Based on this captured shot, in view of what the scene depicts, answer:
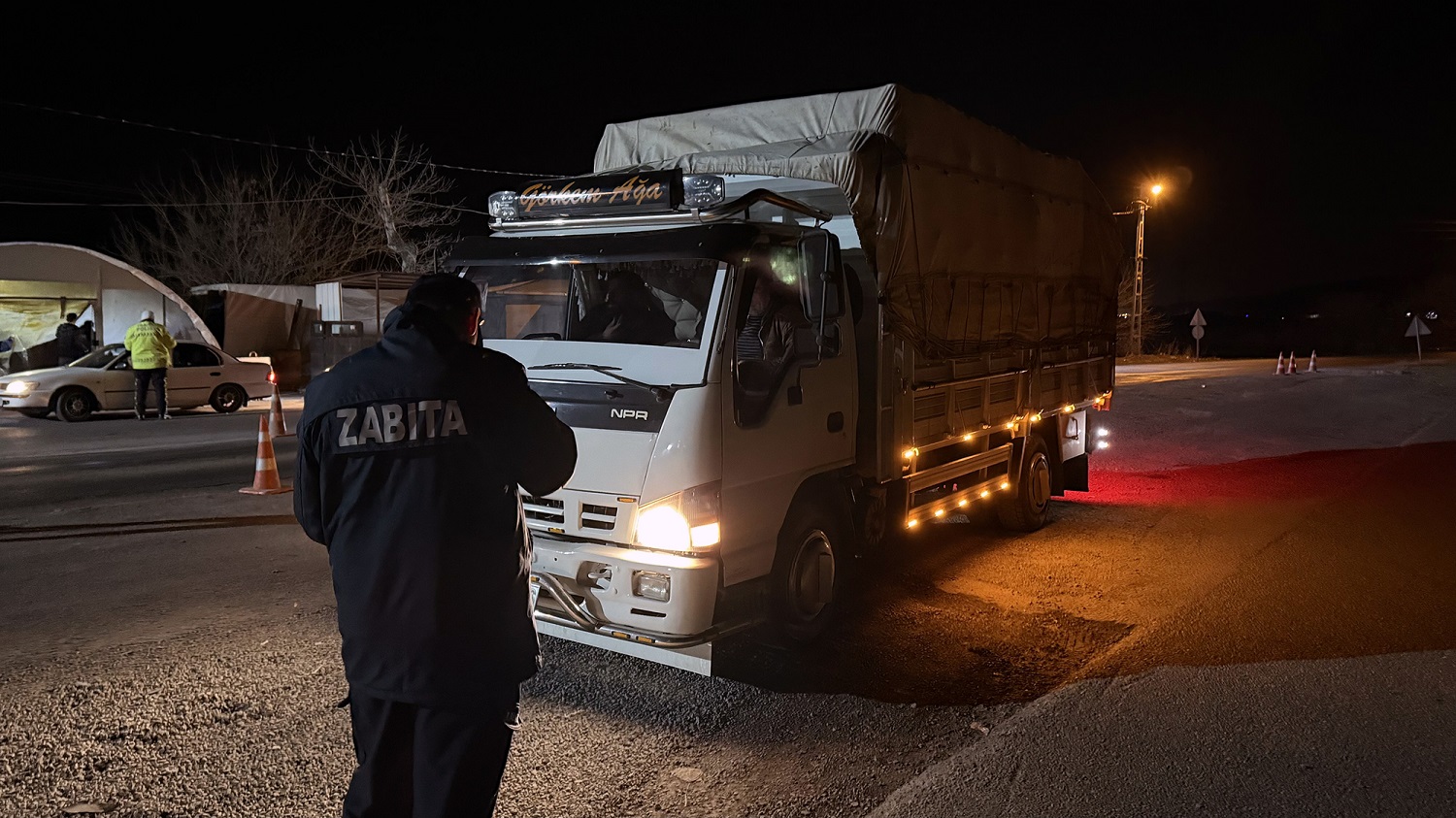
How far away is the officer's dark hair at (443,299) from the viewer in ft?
8.73

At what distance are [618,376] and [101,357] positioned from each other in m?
16.4

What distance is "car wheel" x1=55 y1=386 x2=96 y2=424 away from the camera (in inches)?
653

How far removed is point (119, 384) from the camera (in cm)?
1711

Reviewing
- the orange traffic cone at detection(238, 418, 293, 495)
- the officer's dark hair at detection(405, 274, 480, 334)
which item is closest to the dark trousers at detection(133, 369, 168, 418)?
the orange traffic cone at detection(238, 418, 293, 495)

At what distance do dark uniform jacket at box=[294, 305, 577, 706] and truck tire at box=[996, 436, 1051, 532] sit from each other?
19.6ft

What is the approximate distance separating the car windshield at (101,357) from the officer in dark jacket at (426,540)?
17461mm

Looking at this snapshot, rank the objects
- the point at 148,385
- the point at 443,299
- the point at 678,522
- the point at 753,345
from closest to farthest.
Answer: the point at 443,299, the point at 678,522, the point at 753,345, the point at 148,385

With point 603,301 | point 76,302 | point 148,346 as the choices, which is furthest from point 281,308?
point 603,301

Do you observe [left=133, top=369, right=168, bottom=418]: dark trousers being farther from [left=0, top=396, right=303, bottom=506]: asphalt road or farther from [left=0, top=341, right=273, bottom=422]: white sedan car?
[left=0, top=341, right=273, bottom=422]: white sedan car

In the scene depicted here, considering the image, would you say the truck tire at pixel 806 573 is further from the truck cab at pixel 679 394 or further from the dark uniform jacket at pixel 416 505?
the dark uniform jacket at pixel 416 505

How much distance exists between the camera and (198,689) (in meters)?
4.74

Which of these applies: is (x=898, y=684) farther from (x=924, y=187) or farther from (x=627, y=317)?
(x=924, y=187)

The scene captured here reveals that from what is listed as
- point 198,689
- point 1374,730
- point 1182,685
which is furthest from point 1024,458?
point 198,689

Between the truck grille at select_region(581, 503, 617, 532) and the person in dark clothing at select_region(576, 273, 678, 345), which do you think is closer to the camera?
the truck grille at select_region(581, 503, 617, 532)
